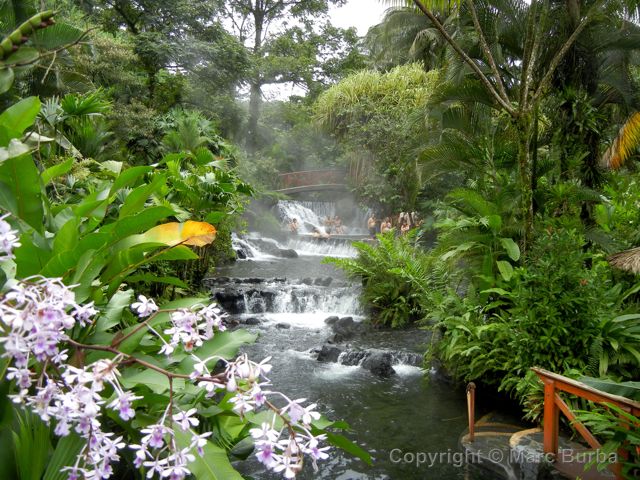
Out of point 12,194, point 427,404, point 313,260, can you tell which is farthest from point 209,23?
point 12,194

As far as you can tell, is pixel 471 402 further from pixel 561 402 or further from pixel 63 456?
pixel 63 456

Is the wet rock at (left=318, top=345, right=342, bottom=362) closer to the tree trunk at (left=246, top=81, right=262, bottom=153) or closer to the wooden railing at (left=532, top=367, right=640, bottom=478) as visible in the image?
the wooden railing at (left=532, top=367, right=640, bottom=478)

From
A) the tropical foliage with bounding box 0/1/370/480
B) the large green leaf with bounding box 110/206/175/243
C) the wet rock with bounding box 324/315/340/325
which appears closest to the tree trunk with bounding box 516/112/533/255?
the tropical foliage with bounding box 0/1/370/480

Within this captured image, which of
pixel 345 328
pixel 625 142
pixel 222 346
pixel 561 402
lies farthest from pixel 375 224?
pixel 222 346

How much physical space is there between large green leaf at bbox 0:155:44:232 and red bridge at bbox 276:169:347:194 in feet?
67.6

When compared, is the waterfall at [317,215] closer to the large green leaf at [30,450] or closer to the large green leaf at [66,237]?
the large green leaf at [66,237]

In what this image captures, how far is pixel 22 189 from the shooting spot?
202 cm

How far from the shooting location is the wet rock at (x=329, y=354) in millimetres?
7117

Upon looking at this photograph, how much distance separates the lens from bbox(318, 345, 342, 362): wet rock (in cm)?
712

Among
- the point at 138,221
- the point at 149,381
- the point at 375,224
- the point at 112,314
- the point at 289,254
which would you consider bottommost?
the point at 289,254

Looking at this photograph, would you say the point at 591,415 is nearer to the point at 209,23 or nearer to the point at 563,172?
the point at 563,172

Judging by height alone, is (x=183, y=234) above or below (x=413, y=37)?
below

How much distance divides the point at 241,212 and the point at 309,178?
13414 millimetres

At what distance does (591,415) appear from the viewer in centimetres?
301
